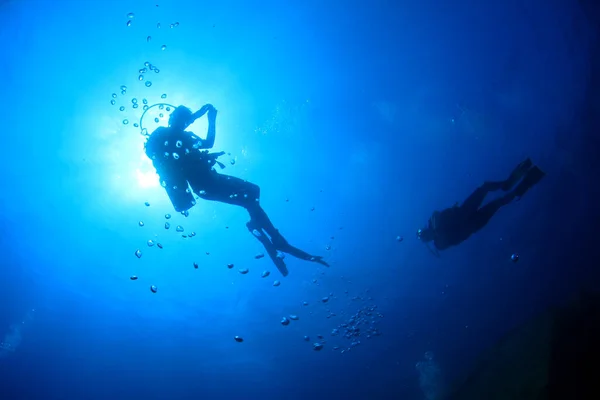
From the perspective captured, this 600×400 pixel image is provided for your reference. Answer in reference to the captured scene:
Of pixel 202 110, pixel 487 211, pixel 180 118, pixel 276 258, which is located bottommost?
pixel 276 258

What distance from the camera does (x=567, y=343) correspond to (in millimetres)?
11930

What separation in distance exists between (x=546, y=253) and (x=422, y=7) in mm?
24258

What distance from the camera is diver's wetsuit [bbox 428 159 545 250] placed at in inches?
415

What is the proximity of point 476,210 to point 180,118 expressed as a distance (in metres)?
9.80

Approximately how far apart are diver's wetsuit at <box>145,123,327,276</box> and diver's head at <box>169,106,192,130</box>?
0.42 ft

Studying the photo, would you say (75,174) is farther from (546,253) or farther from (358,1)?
(546,253)

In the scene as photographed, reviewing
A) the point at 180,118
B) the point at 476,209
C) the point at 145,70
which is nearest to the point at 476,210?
the point at 476,209

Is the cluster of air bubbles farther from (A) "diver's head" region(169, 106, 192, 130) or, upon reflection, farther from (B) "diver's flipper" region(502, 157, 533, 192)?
(B) "diver's flipper" region(502, 157, 533, 192)

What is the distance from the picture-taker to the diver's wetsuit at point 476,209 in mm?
10531

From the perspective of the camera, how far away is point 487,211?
1091 centimetres

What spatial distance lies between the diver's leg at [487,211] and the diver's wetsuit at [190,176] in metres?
6.45

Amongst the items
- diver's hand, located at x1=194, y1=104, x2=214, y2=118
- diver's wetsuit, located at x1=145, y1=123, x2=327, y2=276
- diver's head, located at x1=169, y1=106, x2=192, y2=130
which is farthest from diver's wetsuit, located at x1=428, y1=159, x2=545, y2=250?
diver's head, located at x1=169, y1=106, x2=192, y2=130

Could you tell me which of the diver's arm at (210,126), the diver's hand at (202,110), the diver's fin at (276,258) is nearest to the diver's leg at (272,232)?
the diver's fin at (276,258)

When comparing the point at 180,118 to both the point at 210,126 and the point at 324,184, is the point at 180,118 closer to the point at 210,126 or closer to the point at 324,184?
the point at 210,126
